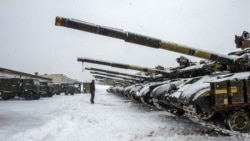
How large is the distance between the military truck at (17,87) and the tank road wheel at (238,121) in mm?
18728

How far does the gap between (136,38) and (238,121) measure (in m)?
2.81

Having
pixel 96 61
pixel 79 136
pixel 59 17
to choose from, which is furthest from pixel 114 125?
pixel 96 61

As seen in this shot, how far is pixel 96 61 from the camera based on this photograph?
13.8 meters

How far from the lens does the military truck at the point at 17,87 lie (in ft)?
74.0

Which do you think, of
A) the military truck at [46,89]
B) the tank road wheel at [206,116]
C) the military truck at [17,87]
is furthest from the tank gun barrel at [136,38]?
the military truck at [46,89]

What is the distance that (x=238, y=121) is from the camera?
6.52 metres

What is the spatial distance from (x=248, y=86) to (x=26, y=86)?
1908cm

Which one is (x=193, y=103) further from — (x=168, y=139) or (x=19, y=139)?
(x=19, y=139)

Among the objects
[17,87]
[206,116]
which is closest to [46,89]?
[17,87]

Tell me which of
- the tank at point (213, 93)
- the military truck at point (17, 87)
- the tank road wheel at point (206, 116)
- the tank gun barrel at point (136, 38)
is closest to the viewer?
the tank gun barrel at point (136, 38)

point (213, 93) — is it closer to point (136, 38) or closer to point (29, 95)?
point (136, 38)

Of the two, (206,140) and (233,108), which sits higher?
(233,108)

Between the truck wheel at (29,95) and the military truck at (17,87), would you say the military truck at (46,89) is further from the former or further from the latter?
the military truck at (17,87)

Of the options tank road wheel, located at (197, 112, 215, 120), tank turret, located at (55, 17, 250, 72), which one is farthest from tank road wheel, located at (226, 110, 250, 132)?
tank turret, located at (55, 17, 250, 72)
